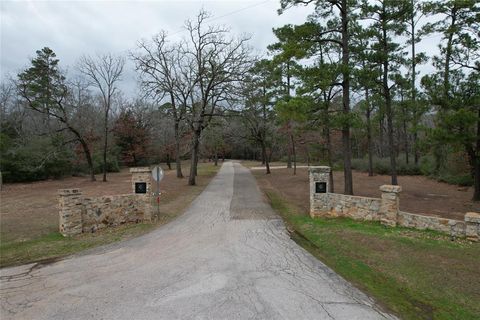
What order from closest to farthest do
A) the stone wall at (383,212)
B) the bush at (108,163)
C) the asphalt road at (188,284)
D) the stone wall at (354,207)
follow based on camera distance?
the asphalt road at (188,284)
the stone wall at (383,212)
the stone wall at (354,207)
the bush at (108,163)

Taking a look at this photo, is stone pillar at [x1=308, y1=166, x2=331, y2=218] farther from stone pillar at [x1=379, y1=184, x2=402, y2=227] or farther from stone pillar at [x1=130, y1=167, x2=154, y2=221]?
stone pillar at [x1=130, y1=167, x2=154, y2=221]

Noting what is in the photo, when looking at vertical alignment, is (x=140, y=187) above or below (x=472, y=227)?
above

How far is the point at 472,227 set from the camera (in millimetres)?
6879

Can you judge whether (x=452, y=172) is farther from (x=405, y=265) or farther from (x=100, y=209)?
(x=100, y=209)

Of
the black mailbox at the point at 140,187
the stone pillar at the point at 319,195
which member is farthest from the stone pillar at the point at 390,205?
the black mailbox at the point at 140,187

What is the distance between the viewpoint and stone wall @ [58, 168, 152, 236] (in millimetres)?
8477

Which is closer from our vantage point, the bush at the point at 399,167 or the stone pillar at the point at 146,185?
the stone pillar at the point at 146,185

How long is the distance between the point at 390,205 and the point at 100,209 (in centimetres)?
951

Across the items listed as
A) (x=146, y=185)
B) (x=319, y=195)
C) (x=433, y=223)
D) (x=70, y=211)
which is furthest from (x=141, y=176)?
(x=433, y=223)

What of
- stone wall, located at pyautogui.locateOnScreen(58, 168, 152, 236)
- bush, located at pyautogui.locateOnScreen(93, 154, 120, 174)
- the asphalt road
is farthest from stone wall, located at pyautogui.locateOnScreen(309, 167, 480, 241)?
bush, located at pyautogui.locateOnScreen(93, 154, 120, 174)

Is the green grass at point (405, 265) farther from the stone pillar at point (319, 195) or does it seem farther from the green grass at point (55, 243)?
the green grass at point (55, 243)

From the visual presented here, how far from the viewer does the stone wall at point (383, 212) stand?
7.06 metres

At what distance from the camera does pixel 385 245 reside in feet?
22.2

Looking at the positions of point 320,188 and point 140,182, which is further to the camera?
point 140,182
